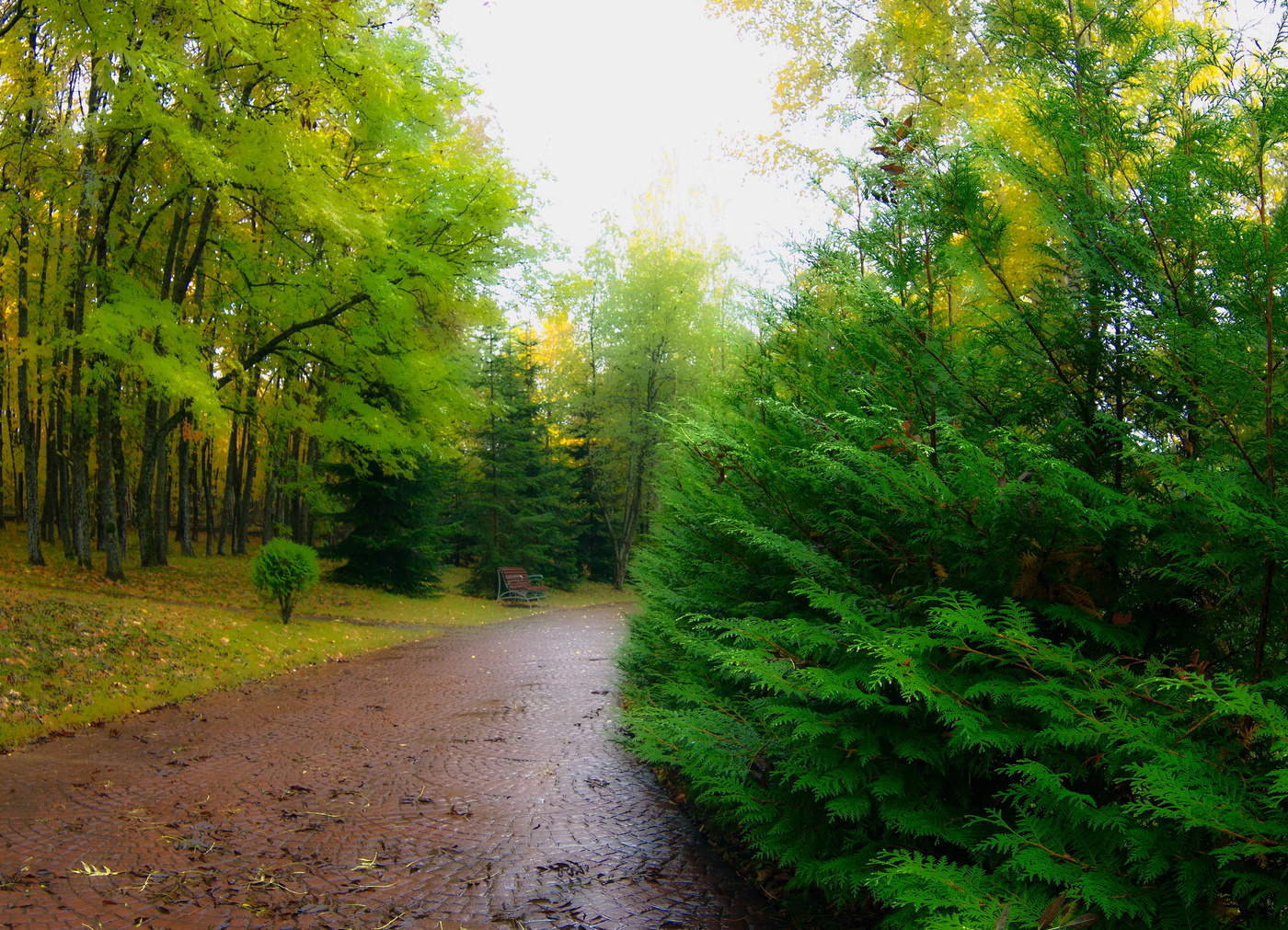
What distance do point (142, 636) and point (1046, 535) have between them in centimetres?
982

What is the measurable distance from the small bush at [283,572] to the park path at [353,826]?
13.8 feet

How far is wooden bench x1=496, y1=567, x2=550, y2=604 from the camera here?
22875mm

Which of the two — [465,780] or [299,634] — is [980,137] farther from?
[299,634]

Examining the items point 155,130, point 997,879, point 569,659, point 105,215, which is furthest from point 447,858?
point 105,215

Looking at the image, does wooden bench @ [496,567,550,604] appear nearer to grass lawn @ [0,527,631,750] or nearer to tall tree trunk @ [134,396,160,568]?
grass lawn @ [0,527,631,750]

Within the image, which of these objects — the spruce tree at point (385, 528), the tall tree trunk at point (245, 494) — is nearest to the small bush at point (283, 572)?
the spruce tree at point (385, 528)

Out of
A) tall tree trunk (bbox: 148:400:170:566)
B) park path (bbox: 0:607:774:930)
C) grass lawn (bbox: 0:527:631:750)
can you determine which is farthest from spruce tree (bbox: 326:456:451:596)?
park path (bbox: 0:607:774:930)

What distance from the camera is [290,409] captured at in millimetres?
16344

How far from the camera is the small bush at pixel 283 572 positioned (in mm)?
11859

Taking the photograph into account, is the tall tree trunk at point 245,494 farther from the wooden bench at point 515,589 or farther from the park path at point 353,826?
the park path at point 353,826

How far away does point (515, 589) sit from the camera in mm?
22875

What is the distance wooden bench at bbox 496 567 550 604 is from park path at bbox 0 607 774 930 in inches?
594

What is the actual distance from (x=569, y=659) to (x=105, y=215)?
10.7 m

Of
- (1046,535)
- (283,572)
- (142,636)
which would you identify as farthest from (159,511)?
(1046,535)
